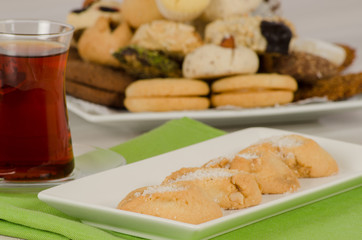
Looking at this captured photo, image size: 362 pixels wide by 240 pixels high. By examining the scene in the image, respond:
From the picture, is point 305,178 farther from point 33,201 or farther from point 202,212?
point 33,201

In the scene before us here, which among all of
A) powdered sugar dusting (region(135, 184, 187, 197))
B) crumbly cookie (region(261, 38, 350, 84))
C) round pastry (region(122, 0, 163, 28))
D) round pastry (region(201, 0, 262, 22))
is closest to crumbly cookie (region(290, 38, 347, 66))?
crumbly cookie (region(261, 38, 350, 84))

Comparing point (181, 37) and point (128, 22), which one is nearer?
point (181, 37)

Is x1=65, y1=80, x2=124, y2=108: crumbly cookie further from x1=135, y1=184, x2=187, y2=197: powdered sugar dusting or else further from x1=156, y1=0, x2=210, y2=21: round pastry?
x1=135, y1=184, x2=187, y2=197: powdered sugar dusting

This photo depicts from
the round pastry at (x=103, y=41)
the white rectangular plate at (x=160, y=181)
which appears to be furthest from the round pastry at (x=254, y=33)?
the white rectangular plate at (x=160, y=181)

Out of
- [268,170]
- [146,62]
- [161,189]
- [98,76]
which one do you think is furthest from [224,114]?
A: [161,189]

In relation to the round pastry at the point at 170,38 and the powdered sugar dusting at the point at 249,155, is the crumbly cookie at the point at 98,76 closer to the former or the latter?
the round pastry at the point at 170,38

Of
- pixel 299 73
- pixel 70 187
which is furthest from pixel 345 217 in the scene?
pixel 299 73
